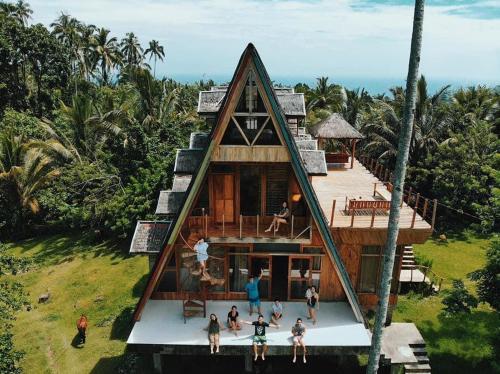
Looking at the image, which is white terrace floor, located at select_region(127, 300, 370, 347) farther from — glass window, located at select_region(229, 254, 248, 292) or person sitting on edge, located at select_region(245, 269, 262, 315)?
Result: glass window, located at select_region(229, 254, 248, 292)

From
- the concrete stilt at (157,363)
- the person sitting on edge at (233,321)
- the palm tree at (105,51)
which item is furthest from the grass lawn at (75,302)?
the palm tree at (105,51)

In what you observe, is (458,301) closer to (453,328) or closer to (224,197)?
(453,328)

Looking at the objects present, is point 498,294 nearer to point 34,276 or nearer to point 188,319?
point 188,319

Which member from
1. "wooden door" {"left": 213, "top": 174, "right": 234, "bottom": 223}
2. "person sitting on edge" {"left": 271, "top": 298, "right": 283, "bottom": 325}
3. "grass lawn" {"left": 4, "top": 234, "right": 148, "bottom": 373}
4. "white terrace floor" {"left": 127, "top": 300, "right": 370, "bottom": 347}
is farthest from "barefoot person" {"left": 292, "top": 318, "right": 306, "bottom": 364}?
"grass lawn" {"left": 4, "top": 234, "right": 148, "bottom": 373}

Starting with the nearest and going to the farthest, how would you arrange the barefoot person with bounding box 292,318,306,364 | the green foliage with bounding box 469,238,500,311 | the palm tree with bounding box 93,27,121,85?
1. the barefoot person with bounding box 292,318,306,364
2. the green foliage with bounding box 469,238,500,311
3. the palm tree with bounding box 93,27,121,85

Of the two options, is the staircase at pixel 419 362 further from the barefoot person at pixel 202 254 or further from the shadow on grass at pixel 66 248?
the shadow on grass at pixel 66 248

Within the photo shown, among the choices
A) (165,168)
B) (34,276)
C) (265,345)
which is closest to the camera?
(265,345)

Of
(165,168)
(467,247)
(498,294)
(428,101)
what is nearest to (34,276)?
(165,168)
